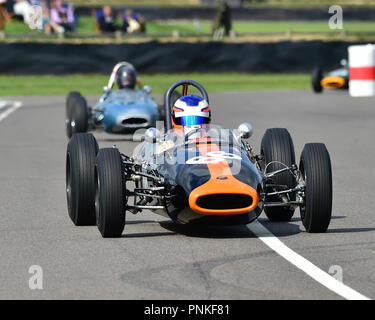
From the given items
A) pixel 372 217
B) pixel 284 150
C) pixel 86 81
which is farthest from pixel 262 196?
pixel 86 81

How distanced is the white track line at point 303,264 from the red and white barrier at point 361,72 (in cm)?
1883

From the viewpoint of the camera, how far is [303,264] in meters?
8.33

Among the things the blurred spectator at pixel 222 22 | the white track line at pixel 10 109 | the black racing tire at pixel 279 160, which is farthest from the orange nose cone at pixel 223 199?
the blurred spectator at pixel 222 22

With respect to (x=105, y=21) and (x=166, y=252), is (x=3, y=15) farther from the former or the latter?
(x=166, y=252)

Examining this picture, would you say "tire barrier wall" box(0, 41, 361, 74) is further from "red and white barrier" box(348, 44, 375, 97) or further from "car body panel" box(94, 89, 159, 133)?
"car body panel" box(94, 89, 159, 133)

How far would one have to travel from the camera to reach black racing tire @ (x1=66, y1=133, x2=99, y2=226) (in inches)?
396

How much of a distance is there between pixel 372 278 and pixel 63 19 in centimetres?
3427

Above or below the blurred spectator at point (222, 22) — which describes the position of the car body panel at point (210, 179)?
below

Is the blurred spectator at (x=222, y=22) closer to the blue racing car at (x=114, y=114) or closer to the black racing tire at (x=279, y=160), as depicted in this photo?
the blue racing car at (x=114, y=114)

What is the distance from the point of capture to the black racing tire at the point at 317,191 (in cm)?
938

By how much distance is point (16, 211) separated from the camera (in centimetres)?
1132

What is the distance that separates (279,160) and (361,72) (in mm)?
19223
